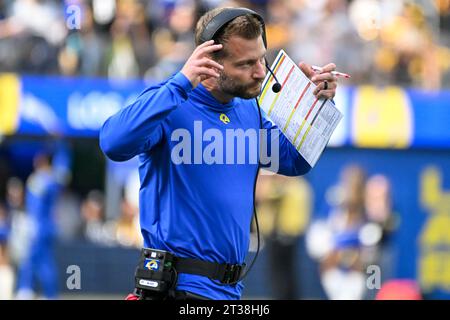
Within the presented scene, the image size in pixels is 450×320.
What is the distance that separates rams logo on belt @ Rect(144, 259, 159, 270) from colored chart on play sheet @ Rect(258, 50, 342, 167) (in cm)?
89

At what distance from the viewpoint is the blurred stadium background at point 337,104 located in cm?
1398

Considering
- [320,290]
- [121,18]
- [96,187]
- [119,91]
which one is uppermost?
[121,18]

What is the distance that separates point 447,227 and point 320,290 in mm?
1920

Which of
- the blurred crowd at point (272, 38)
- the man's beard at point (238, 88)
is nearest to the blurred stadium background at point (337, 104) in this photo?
the blurred crowd at point (272, 38)

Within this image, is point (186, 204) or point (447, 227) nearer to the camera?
point (186, 204)

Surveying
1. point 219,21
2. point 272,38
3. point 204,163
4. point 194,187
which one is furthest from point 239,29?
point 272,38

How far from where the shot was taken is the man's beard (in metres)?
4.60

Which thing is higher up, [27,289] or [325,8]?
[325,8]

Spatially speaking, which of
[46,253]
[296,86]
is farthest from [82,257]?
[296,86]

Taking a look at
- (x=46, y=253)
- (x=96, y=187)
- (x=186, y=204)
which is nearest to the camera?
(x=186, y=204)

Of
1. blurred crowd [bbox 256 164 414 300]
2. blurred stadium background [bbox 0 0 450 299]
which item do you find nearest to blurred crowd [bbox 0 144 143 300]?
blurred stadium background [bbox 0 0 450 299]

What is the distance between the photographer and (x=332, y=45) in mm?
14023

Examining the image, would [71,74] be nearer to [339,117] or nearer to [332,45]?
[332,45]

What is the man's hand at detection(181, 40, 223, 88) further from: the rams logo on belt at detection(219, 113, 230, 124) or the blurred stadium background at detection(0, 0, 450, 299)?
the blurred stadium background at detection(0, 0, 450, 299)
